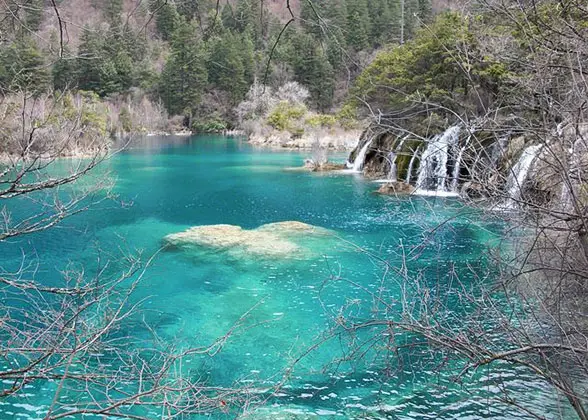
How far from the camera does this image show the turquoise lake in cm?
547

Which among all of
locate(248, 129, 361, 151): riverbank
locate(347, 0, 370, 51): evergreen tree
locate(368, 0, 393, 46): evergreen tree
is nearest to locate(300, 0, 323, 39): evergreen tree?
locate(248, 129, 361, 151): riverbank

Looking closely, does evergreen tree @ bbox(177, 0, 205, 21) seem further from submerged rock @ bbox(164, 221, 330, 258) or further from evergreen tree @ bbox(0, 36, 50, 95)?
submerged rock @ bbox(164, 221, 330, 258)

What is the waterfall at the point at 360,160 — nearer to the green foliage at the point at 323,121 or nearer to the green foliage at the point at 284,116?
the green foliage at the point at 323,121

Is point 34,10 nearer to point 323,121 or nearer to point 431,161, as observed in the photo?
point 431,161

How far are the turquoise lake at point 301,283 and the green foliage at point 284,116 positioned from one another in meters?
23.6

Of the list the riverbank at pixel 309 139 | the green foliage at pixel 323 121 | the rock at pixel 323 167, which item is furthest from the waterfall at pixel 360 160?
the green foliage at pixel 323 121

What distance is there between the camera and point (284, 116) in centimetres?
4503

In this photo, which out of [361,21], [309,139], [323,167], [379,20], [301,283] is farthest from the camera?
[379,20]

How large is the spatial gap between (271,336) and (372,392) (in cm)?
191

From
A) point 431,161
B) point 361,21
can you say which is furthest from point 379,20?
point 431,161

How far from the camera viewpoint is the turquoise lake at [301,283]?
215 inches

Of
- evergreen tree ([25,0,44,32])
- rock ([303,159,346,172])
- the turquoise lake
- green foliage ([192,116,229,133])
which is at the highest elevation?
green foliage ([192,116,229,133])

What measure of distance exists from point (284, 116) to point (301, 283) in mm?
36760

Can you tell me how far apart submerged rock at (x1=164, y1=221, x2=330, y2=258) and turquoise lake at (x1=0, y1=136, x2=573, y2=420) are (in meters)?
0.34
